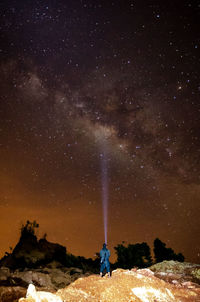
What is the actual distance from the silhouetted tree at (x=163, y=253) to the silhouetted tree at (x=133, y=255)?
1.87 m

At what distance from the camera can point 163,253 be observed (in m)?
51.1

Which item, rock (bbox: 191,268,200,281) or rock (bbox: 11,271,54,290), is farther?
rock (bbox: 11,271,54,290)

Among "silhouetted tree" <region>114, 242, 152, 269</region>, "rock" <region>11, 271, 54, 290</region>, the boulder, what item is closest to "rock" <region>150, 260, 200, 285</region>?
"rock" <region>11, 271, 54, 290</region>

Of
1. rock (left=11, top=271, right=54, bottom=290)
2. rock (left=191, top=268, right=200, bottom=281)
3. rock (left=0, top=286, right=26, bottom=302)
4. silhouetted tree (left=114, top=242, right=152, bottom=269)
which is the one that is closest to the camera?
rock (left=0, top=286, right=26, bottom=302)

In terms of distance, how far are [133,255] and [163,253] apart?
717 centimetres

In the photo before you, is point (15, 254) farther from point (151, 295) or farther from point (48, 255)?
point (151, 295)

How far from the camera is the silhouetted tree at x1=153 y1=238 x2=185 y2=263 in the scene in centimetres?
5036

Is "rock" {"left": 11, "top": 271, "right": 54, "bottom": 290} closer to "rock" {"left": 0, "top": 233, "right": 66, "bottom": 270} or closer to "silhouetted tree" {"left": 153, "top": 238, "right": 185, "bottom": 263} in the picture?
"rock" {"left": 0, "top": 233, "right": 66, "bottom": 270}

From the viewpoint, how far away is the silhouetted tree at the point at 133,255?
48906 mm

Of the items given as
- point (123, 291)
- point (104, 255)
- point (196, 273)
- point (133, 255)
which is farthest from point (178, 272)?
point (133, 255)

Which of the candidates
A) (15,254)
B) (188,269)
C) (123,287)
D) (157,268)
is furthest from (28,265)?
(123,287)

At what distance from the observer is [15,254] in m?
44.0

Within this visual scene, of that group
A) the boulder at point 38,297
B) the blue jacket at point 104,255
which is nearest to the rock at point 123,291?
the boulder at point 38,297

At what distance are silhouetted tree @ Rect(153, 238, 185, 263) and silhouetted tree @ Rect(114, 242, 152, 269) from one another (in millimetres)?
1873
